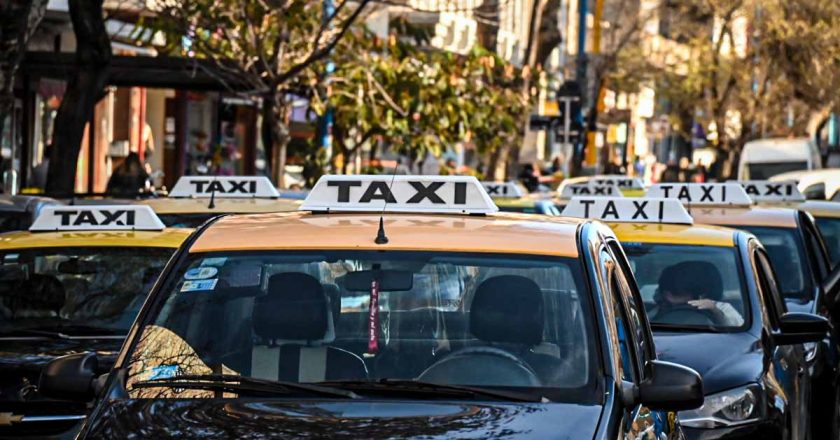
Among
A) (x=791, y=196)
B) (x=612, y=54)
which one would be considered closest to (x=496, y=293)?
(x=791, y=196)

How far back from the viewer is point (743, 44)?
58.8 m

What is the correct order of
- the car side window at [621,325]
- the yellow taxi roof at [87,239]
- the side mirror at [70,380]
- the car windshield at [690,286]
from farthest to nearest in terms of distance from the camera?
the car windshield at [690,286]
the yellow taxi roof at [87,239]
the car side window at [621,325]
the side mirror at [70,380]

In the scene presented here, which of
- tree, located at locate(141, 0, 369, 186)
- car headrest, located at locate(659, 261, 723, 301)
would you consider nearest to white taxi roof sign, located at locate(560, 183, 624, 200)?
tree, located at locate(141, 0, 369, 186)

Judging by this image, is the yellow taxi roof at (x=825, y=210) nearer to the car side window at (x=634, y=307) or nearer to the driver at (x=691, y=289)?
the driver at (x=691, y=289)

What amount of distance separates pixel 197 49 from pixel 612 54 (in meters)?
21.0

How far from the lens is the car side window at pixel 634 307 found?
232 inches

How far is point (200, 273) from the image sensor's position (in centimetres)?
552

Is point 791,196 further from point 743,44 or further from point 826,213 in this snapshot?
point 743,44

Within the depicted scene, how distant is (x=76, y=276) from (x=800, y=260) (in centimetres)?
490

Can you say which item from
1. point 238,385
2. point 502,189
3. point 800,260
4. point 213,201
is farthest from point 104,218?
point 502,189

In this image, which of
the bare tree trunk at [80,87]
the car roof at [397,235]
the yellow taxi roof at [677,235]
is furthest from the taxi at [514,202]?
the car roof at [397,235]

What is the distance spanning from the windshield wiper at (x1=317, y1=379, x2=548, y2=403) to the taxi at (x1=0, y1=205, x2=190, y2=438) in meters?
3.01

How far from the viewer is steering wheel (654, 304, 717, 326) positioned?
9023 mm

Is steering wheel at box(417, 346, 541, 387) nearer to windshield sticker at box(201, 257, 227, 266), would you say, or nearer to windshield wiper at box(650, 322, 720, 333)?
windshield sticker at box(201, 257, 227, 266)
